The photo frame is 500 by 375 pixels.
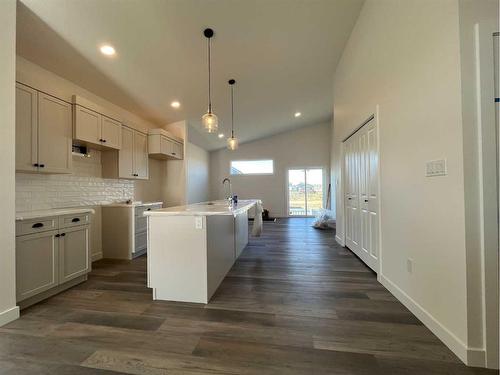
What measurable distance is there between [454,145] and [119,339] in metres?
2.70

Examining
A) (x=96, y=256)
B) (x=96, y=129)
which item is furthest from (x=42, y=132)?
(x=96, y=256)

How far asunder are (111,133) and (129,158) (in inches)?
22.3

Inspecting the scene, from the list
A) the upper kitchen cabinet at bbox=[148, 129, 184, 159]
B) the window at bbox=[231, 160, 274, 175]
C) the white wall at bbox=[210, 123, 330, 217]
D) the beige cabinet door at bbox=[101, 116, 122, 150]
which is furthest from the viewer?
the window at bbox=[231, 160, 274, 175]

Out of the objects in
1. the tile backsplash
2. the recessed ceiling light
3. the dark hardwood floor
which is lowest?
the dark hardwood floor

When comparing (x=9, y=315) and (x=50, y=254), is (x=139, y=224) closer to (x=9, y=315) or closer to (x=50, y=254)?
(x=50, y=254)

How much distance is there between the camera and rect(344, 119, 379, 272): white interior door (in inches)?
111

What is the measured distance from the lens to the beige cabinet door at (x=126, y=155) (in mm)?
3848

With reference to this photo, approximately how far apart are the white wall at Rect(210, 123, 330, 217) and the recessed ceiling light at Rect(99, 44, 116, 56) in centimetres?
596

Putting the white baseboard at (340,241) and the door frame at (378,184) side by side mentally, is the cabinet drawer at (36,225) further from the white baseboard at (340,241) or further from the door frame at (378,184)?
the white baseboard at (340,241)

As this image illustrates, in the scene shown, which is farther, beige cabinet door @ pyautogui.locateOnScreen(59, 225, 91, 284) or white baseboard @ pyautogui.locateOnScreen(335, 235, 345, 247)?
white baseboard @ pyautogui.locateOnScreen(335, 235, 345, 247)

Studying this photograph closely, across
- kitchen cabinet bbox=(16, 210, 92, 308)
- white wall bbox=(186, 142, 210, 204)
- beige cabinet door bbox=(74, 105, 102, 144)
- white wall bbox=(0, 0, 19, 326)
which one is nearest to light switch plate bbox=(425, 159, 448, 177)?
white wall bbox=(0, 0, 19, 326)

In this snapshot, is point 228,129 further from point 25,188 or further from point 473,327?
point 473,327

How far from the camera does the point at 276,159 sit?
28.1 feet

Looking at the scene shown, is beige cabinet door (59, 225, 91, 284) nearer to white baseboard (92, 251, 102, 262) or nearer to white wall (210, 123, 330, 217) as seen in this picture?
white baseboard (92, 251, 102, 262)
